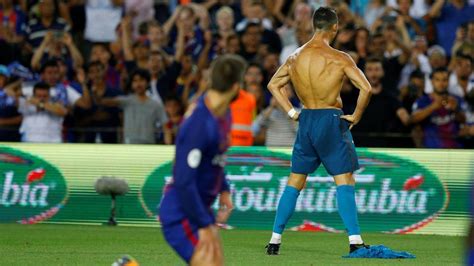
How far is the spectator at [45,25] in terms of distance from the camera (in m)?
21.2

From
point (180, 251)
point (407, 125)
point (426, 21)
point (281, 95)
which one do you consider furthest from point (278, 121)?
point (180, 251)

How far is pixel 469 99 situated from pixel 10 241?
8182 millimetres

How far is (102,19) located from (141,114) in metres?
3.56

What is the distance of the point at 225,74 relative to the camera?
7664 millimetres

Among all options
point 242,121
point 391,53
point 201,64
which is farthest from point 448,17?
point 242,121

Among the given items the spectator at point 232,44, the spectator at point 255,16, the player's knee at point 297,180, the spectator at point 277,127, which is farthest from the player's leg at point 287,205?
the spectator at point 255,16

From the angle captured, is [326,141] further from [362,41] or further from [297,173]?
Answer: [362,41]

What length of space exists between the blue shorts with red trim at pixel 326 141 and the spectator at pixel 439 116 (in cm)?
599

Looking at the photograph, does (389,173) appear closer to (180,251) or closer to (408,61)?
(408,61)

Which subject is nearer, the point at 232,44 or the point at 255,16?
the point at 232,44

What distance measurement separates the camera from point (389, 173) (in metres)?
16.7

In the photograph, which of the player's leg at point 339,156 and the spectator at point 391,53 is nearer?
the player's leg at point 339,156

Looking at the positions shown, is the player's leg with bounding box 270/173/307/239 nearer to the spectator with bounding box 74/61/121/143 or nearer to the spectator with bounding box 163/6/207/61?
the spectator with bounding box 74/61/121/143

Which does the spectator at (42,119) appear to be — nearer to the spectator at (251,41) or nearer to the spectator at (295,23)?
the spectator at (251,41)
